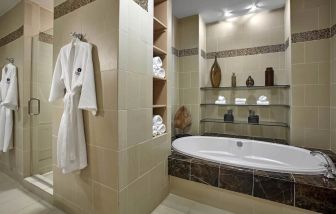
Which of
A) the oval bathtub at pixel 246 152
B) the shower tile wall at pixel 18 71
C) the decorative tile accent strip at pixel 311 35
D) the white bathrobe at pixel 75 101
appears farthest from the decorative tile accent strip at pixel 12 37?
the decorative tile accent strip at pixel 311 35

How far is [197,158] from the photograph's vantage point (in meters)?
1.78

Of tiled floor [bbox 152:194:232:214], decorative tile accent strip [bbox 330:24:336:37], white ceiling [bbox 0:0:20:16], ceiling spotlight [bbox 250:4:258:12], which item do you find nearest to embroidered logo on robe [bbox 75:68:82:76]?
tiled floor [bbox 152:194:232:214]

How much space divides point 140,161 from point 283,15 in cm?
283

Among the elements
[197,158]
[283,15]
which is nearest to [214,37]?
[283,15]

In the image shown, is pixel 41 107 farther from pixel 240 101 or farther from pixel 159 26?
pixel 240 101

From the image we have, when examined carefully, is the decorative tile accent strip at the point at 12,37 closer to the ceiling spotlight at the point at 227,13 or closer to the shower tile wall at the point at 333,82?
the ceiling spotlight at the point at 227,13

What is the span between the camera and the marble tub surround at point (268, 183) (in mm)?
1237

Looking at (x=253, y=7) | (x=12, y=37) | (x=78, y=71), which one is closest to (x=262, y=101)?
(x=253, y=7)

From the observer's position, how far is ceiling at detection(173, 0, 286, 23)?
237cm

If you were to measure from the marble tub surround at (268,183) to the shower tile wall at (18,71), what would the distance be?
76.1 inches

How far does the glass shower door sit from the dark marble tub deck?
1778 mm

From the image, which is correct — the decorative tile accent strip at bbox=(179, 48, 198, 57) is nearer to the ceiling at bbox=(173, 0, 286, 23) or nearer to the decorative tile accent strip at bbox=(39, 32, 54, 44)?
the ceiling at bbox=(173, 0, 286, 23)

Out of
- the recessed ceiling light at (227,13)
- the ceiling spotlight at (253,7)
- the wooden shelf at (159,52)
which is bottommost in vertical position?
the wooden shelf at (159,52)

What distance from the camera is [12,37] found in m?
2.24
